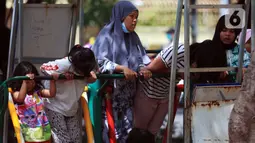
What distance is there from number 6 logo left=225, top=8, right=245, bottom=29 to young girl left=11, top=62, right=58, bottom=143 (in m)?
1.58

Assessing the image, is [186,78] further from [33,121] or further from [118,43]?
[33,121]

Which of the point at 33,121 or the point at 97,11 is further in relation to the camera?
the point at 97,11

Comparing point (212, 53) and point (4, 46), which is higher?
point (212, 53)

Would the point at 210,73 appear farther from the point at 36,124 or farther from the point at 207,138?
the point at 36,124

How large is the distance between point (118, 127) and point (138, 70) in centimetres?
60

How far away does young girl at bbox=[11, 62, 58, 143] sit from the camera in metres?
5.75

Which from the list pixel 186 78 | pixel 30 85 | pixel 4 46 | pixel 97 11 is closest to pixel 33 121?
pixel 30 85

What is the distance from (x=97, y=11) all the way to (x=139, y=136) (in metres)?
12.4

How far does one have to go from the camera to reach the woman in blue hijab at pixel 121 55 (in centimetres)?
600

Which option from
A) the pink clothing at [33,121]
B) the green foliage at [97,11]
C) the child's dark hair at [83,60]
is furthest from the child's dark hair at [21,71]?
the green foliage at [97,11]

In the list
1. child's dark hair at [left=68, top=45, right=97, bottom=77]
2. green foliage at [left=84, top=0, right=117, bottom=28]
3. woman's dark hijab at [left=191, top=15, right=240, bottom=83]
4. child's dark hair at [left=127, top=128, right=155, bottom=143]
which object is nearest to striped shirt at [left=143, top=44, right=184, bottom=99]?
woman's dark hijab at [left=191, top=15, right=240, bottom=83]

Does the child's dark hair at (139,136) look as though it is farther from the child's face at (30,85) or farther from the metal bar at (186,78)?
the child's face at (30,85)

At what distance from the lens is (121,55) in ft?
19.8

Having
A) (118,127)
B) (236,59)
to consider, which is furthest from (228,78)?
(118,127)
